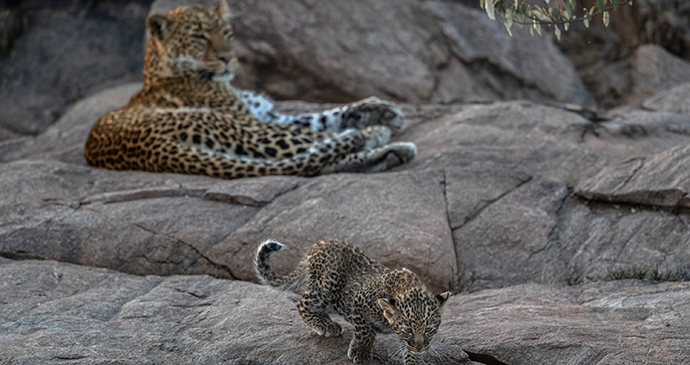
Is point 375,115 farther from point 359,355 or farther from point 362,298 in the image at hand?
point 359,355

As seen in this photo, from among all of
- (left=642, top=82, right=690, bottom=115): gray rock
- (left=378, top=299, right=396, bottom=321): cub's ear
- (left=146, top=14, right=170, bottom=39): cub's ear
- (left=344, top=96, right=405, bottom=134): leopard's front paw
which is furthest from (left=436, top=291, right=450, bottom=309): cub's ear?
(left=642, top=82, right=690, bottom=115): gray rock

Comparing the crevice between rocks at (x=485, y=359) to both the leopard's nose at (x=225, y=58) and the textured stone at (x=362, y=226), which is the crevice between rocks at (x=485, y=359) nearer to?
the textured stone at (x=362, y=226)

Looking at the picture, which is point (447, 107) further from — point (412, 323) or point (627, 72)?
point (627, 72)

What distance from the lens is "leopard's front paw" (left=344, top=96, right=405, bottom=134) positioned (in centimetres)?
812

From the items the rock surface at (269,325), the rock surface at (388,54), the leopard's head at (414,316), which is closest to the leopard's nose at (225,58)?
the rock surface at (269,325)

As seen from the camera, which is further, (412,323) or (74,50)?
(74,50)

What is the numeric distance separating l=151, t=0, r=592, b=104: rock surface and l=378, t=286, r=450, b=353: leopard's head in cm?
860

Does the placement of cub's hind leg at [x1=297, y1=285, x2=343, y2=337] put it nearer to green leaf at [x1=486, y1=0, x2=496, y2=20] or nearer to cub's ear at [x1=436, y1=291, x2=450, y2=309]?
cub's ear at [x1=436, y1=291, x2=450, y2=309]

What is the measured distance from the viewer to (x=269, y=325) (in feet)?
14.5

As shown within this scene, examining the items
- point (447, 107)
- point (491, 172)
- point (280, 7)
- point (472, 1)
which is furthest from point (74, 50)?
point (491, 172)

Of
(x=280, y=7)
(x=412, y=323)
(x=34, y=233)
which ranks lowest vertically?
(x=34, y=233)

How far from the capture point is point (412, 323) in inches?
139

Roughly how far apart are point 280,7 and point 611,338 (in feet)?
30.2

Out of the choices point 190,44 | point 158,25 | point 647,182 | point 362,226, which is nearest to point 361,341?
point 362,226
